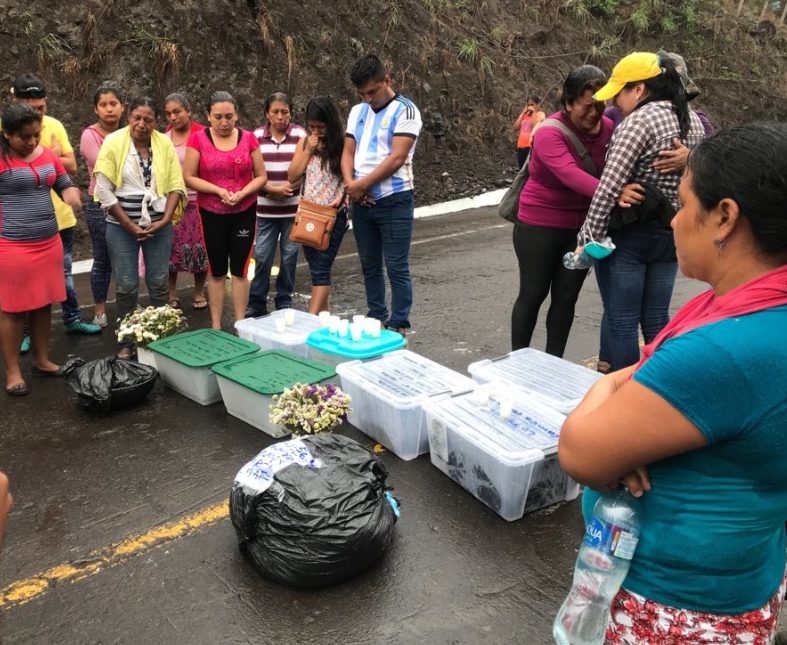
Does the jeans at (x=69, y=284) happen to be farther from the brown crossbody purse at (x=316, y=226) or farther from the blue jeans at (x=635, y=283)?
the blue jeans at (x=635, y=283)

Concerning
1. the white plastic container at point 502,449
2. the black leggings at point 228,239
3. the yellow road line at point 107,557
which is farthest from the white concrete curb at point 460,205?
the yellow road line at point 107,557

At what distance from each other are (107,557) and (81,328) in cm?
351

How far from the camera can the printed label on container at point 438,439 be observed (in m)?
3.59

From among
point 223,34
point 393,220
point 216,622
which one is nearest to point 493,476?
point 216,622

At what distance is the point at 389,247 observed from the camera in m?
5.59

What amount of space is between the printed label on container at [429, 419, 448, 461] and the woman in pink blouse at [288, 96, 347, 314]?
2457 mm

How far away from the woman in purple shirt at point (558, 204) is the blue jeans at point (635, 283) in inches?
14.0

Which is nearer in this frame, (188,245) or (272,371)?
(272,371)

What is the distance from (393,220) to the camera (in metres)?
5.50

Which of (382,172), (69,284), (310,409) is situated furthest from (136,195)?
(310,409)

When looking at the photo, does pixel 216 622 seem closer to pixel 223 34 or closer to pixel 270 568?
pixel 270 568

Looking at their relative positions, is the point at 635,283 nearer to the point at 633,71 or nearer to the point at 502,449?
the point at 633,71

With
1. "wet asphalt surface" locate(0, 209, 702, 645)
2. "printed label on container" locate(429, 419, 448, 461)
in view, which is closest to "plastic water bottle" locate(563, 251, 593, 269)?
"printed label on container" locate(429, 419, 448, 461)

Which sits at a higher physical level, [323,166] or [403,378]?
[323,166]
